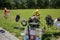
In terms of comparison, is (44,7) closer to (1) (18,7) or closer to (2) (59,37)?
(1) (18,7)

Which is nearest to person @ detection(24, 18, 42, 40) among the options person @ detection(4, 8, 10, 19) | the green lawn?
the green lawn

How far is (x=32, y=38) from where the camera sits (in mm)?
4758

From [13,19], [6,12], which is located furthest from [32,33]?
[6,12]

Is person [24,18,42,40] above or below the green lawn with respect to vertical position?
above

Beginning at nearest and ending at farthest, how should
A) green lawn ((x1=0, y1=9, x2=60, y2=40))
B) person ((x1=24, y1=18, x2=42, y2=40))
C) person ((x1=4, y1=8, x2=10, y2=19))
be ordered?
person ((x1=24, y1=18, x2=42, y2=40)) → green lawn ((x1=0, y1=9, x2=60, y2=40)) → person ((x1=4, y1=8, x2=10, y2=19))

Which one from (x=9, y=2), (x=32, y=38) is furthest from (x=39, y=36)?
(x=9, y=2)

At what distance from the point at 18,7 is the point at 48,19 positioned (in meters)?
1.50

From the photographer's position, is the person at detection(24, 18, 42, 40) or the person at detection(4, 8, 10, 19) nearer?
the person at detection(24, 18, 42, 40)

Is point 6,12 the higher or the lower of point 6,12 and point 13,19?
A: the higher

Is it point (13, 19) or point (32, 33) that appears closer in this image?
point (32, 33)

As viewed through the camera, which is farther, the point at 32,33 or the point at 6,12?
the point at 6,12

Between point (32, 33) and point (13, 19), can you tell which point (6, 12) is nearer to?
point (13, 19)

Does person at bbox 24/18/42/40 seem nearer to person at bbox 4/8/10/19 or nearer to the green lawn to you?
the green lawn

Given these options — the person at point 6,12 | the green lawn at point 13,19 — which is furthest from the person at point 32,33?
the person at point 6,12
